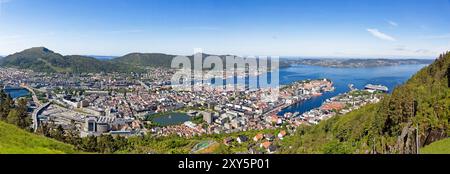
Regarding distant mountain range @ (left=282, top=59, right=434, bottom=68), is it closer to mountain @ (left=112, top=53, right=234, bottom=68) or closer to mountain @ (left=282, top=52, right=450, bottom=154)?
mountain @ (left=112, top=53, right=234, bottom=68)

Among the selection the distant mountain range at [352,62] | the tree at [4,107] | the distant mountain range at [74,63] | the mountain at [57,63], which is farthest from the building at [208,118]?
the mountain at [57,63]

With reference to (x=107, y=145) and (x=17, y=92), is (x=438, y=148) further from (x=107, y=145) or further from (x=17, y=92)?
(x=17, y=92)

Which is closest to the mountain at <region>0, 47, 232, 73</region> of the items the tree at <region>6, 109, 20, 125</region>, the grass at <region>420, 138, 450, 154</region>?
the tree at <region>6, 109, 20, 125</region>

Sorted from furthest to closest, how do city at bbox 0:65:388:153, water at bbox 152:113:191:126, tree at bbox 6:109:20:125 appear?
water at bbox 152:113:191:126
city at bbox 0:65:388:153
tree at bbox 6:109:20:125

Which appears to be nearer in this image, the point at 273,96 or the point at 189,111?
the point at 189,111

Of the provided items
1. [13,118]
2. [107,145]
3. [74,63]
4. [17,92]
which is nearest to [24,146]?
[107,145]
